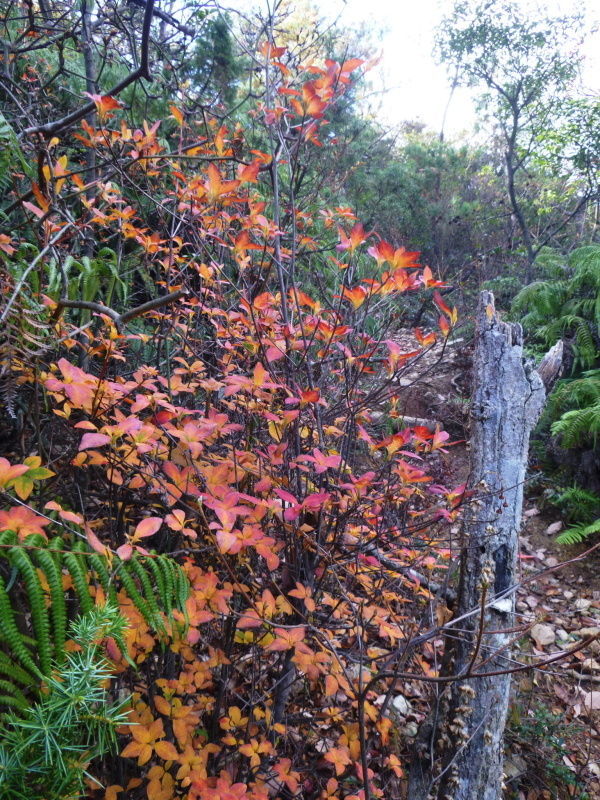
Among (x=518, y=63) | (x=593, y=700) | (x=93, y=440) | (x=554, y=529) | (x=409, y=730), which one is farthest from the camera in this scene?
(x=518, y=63)

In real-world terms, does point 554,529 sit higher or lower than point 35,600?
lower

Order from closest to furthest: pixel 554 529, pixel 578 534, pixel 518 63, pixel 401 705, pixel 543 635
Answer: pixel 401 705 → pixel 543 635 → pixel 578 534 → pixel 554 529 → pixel 518 63

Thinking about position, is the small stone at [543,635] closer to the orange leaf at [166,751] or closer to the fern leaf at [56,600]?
the orange leaf at [166,751]

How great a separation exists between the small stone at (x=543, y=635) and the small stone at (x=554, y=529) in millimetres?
1080

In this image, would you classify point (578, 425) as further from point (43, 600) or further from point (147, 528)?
point (43, 600)

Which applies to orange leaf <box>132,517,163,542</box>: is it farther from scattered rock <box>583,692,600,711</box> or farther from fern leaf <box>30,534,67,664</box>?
scattered rock <box>583,692,600,711</box>

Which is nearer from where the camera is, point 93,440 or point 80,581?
point 80,581

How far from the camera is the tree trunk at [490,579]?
1.49 metres

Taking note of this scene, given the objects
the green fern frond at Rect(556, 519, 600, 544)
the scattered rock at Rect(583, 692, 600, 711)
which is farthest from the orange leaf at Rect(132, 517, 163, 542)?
the green fern frond at Rect(556, 519, 600, 544)

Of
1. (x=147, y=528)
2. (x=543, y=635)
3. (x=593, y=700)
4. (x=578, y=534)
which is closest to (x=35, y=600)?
(x=147, y=528)

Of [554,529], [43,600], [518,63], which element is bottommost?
[554,529]

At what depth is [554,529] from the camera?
3807 mm

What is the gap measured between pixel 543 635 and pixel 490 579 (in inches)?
76.3

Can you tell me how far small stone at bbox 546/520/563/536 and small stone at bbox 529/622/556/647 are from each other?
108 centimetres
